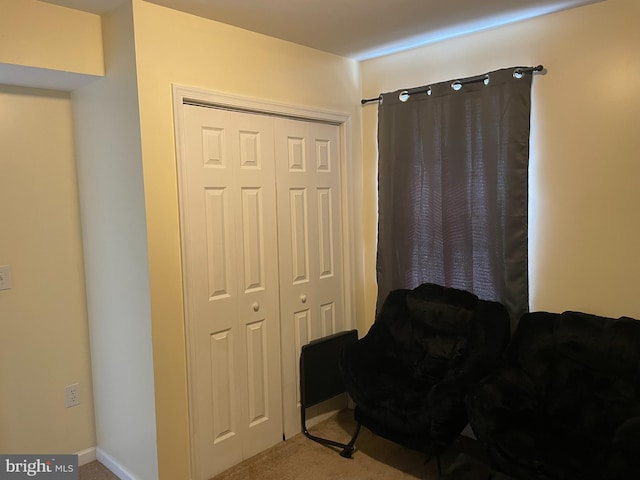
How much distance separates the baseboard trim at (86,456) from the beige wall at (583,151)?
2.77m

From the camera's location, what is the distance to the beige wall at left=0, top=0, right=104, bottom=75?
2148 millimetres

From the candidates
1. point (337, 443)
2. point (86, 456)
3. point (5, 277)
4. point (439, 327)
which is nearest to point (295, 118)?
point (439, 327)

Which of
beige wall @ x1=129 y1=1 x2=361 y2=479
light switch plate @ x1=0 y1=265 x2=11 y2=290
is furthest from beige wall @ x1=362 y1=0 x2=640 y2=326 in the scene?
light switch plate @ x1=0 y1=265 x2=11 y2=290

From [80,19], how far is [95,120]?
0.49 meters

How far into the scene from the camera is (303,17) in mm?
2471

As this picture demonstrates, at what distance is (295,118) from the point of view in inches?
117

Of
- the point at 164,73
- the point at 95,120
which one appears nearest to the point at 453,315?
the point at 164,73

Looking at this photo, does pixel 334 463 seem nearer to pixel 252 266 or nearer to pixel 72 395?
pixel 252 266

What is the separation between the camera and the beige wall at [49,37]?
215cm

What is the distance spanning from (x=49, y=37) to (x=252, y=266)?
153 cm

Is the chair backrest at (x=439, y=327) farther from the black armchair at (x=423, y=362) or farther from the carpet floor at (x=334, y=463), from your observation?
the carpet floor at (x=334, y=463)

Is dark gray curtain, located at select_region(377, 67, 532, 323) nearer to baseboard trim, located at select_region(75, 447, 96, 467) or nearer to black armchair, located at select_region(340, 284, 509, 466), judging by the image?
black armchair, located at select_region(340, 284, 509, 466)
